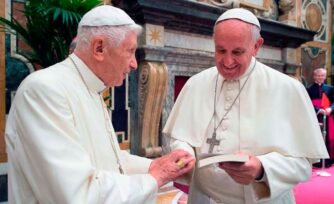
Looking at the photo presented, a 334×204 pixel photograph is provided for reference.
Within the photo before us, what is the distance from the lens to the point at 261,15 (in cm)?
710

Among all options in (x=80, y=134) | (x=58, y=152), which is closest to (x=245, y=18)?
(x=80, y=134)

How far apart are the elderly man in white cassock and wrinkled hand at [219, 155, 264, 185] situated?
0.01 meters

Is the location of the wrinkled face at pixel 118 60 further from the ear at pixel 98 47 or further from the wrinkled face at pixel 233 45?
the wrinkled face at pixel 233 45

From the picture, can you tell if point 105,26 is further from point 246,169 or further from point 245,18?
point 246,169

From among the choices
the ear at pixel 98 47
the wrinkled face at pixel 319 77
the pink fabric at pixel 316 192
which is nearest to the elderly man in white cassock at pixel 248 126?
the ear at pixel 98 47

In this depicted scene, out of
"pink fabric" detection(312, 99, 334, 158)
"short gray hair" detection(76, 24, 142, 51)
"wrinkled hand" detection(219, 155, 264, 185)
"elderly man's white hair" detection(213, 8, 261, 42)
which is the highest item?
"elderly man's white hair" detection(213, 8, 261, 42)

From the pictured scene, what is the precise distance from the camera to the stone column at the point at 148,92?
4.93m

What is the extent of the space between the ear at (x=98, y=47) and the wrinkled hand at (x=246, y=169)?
734mm

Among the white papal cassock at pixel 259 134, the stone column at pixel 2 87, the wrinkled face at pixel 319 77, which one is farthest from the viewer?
the wrinkled face at pixel 319 77

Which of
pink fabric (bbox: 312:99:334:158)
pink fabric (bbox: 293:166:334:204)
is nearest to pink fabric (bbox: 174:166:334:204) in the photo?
pink fabric (bbox: 293:166:334:204)

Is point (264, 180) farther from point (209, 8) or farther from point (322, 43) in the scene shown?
point (322, 43)

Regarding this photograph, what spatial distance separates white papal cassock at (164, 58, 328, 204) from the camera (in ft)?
5.50

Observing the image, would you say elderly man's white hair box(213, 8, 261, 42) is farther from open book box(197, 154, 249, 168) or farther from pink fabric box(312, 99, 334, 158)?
pink fabric box(312, 99, 334, 158)

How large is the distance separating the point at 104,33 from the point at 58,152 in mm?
549
